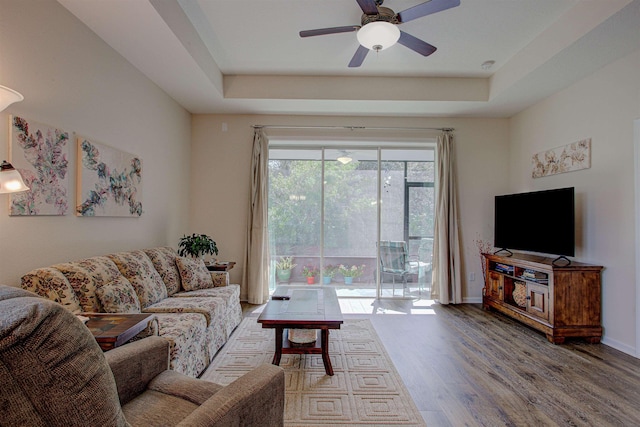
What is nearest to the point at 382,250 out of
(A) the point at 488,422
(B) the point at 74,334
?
(A) the point at 488,422

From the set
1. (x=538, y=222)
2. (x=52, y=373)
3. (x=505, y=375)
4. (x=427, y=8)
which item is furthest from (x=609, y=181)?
(x=52, y=373)

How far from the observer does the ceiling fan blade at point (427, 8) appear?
213 centimetres

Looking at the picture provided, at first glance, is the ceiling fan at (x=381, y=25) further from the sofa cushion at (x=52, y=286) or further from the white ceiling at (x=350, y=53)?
the sofa cushion at (x=52, y=286)

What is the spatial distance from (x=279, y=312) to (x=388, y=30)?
2377 mm

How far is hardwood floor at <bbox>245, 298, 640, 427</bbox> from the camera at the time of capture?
201cm

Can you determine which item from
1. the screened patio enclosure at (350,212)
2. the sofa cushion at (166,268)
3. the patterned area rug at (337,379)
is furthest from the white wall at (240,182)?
the patterned area rug at (337,379)

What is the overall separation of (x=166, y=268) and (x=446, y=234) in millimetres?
3703

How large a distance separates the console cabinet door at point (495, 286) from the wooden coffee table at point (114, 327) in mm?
3985

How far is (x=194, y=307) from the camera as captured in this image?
106 inches

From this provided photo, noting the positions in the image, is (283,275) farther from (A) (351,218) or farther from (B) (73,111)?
(B) (73,111)

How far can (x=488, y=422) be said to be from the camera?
1.93 metres

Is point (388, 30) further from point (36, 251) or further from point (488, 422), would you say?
point (36, 251)

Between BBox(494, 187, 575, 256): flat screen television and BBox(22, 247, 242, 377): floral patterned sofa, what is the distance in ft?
11.5

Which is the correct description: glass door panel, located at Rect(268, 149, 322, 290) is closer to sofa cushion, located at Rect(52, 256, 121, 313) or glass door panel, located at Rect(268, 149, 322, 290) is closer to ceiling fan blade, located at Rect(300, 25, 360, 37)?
ceiling fan blade, located at Rect(300, 25, 360, 37)
